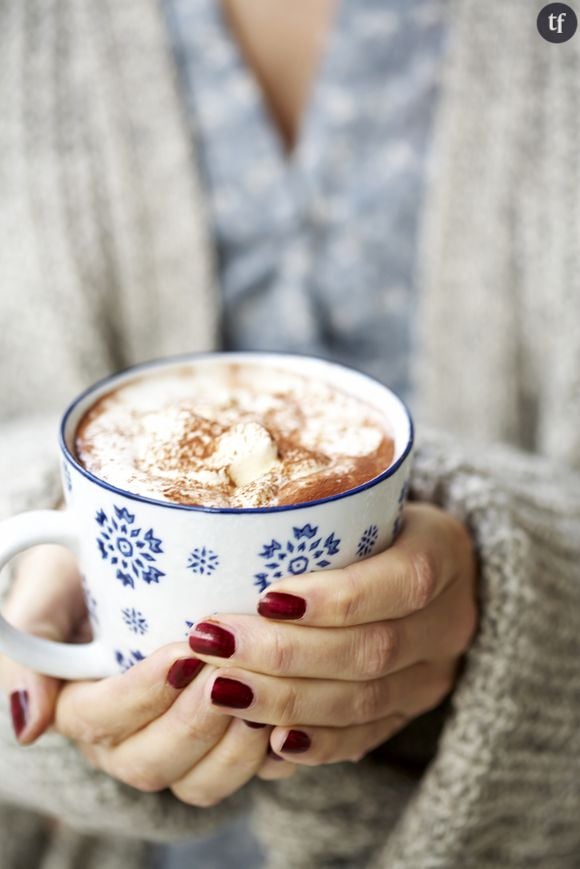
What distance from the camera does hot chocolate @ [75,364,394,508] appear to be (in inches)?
17.4

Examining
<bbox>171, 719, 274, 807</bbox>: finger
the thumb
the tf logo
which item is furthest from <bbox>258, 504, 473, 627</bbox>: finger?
the tf logo

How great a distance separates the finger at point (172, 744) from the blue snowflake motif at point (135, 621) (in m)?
0.04

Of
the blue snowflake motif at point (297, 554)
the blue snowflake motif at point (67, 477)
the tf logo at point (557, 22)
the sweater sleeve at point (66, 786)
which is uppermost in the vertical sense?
the tf logo at point (557, 22)

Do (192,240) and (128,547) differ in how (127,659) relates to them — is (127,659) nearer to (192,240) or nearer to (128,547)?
(128,547)

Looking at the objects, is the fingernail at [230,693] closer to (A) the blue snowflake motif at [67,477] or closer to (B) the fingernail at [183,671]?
(B) the fingernail at [183,671]

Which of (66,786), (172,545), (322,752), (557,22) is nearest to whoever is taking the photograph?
(172,545)

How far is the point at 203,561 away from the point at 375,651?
0.45 feet

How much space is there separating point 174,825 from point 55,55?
840mm

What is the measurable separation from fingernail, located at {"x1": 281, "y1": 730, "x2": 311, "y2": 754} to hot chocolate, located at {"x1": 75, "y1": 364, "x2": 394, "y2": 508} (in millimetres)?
162

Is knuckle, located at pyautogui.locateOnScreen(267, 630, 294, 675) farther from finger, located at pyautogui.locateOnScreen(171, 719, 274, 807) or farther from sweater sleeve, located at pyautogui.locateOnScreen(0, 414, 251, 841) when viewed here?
sweater sleeve, located at pyautogui.locateOnScreen(0, 414, 251, 841)

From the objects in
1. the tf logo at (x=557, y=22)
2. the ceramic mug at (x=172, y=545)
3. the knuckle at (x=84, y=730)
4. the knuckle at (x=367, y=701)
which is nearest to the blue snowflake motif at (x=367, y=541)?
the ceramic mug at (x=172, y=545)

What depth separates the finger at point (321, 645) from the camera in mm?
439

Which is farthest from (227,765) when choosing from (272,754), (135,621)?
(135,621)

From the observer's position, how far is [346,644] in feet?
1.56
